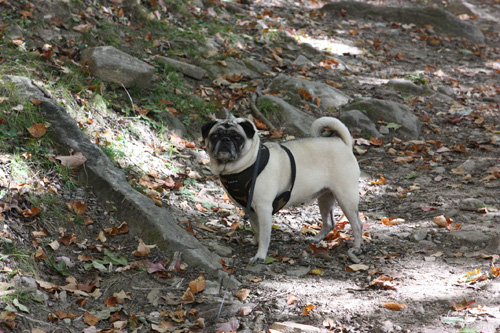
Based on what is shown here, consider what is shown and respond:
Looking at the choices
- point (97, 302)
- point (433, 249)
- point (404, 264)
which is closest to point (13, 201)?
point (97, 302)

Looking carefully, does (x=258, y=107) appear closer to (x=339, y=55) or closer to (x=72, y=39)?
(x=72, y=39)

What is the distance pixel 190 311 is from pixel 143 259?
2.51 ft

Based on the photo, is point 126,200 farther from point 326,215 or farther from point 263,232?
point 326,215

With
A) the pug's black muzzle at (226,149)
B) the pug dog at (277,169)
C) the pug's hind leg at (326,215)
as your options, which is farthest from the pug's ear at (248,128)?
the pug's hind leg at (326,215)

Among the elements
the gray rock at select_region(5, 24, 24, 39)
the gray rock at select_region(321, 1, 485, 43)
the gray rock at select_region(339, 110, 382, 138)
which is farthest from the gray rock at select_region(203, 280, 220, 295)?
the gray rock at select_region(321, 1, 485, 43)

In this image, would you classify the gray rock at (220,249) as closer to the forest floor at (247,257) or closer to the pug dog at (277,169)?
the forest floor at (247,257)

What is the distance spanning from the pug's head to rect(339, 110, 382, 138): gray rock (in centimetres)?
387

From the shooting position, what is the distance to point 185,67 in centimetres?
837

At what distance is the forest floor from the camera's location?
12.4 ft

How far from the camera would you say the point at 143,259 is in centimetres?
449

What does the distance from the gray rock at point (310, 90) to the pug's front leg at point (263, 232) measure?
4174mm

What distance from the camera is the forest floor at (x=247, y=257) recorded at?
12.4 ft

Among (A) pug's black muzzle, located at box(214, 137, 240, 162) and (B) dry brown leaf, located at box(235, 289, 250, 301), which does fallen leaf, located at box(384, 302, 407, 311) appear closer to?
(B) dry brown leaf, located at box(235, 289, 250, 301)

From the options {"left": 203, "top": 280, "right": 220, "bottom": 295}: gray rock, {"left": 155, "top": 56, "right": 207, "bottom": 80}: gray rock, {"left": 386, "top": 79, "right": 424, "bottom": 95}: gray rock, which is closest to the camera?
{"left": 203, "top": 280, "right": 220, "bottom": 295}: gray rock
